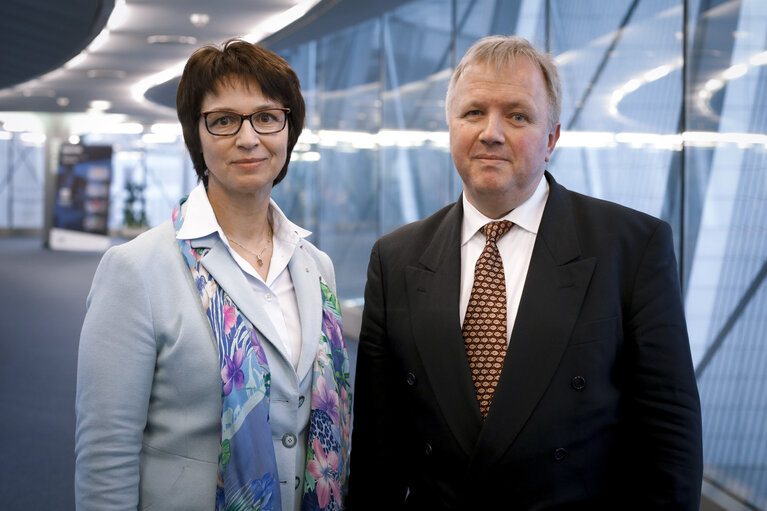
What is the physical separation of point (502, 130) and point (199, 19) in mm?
9781

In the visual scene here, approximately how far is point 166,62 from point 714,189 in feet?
42.8

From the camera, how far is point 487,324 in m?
1.92

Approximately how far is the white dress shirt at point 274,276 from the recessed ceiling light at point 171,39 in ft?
35.4

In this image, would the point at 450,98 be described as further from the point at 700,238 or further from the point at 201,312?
the point at 700,238

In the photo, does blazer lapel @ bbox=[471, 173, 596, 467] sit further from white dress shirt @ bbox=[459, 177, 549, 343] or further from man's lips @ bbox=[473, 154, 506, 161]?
man's lips @ bbox=[473, 154, 506, 161]

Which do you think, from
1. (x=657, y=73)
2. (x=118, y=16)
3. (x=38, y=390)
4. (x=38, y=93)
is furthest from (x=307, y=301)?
(x=38, y=93)

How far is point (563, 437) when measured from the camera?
179 centimetres

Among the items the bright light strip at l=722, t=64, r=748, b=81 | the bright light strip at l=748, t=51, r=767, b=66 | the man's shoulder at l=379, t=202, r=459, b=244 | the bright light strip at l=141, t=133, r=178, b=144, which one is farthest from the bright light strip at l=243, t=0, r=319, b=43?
the bright light strip at l=141, t=133, r=178, b=144

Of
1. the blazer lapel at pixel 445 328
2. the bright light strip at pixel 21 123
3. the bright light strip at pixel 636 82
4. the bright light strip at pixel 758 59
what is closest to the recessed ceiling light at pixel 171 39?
the bright light strip at pixel 636 82

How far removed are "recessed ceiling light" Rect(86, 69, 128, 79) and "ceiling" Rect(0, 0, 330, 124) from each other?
0.02 meters

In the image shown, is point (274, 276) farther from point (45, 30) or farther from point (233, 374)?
point (45, 30)

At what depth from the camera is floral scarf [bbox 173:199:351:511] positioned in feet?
6.05

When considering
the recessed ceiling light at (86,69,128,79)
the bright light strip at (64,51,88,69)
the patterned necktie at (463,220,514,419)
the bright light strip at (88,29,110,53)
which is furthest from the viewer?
the recessed ceiling light at (86,69,128,79)

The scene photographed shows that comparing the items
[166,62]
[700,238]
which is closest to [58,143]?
[166,62]
